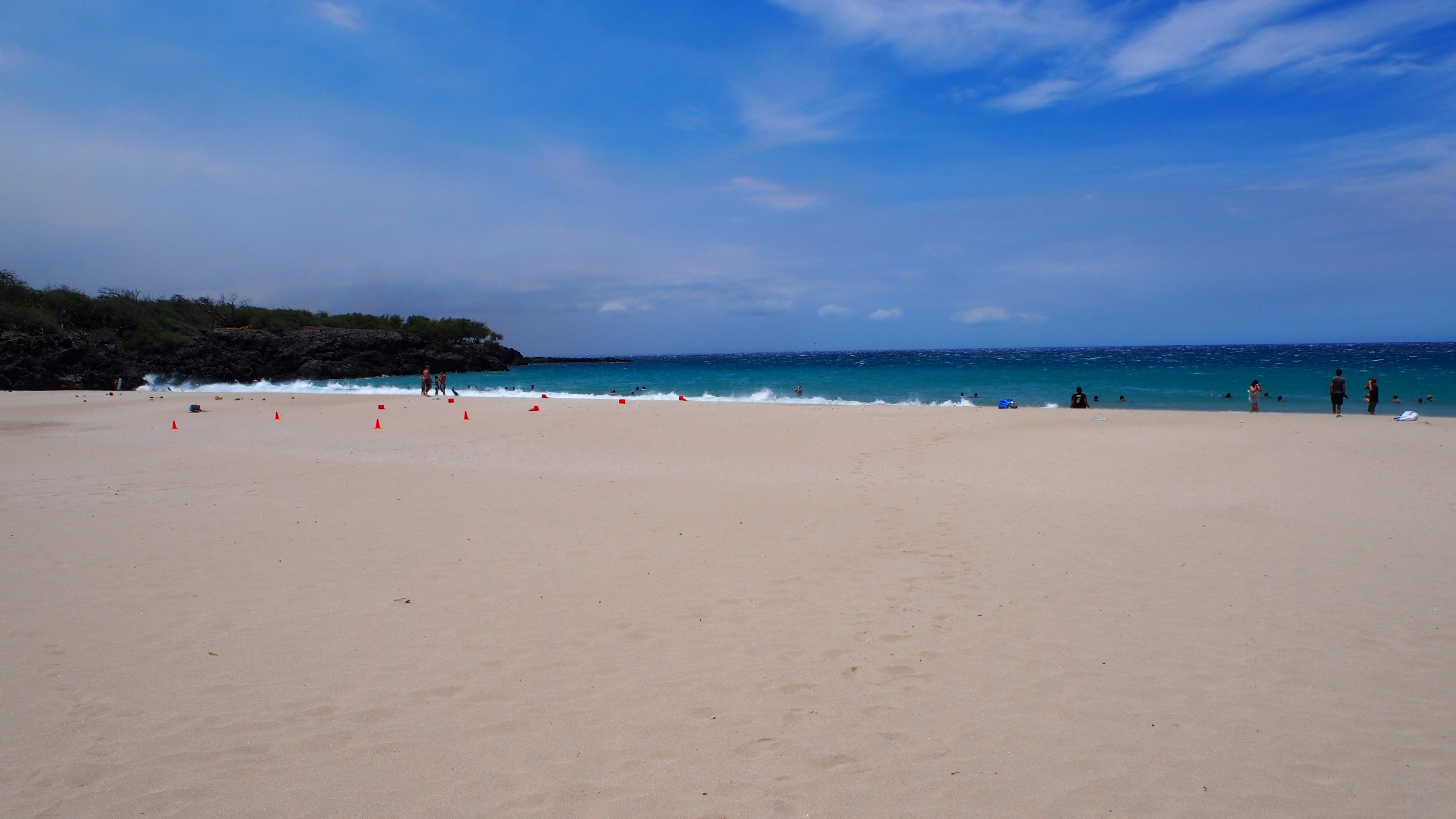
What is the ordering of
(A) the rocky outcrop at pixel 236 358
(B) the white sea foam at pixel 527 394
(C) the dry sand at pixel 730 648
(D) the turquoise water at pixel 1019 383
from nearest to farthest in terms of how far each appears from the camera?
(C) the dry sand at pixel 730 648
(B) the white sea foam at pixel 527 394
(D) the turquoise water at pixel 1019 383
(A) the rocky outcrop at pixel 236 358

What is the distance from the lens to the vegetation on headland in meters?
60.6

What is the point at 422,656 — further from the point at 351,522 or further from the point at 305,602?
the point at 351,522

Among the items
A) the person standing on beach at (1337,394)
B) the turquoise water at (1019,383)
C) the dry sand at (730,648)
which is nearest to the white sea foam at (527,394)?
the turquoise water at (1019,383)

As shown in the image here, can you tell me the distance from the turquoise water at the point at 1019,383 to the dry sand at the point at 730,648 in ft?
81.2

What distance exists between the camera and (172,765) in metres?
3.61

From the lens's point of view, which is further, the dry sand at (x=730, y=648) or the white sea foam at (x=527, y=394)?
the white sea foam at (x=527, y=394)

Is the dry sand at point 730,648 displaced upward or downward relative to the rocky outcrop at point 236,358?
downward

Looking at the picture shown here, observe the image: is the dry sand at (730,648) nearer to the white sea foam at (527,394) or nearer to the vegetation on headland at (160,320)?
the white sea foam at (527,394)

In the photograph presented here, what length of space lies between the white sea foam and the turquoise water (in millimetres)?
317

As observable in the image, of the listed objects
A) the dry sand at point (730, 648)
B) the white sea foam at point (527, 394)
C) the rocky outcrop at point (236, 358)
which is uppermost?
the rocky outcrop at point (236, 358)

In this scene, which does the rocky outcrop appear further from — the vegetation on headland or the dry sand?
the dry sand

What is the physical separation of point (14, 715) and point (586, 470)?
31.0 ft

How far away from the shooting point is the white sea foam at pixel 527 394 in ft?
110

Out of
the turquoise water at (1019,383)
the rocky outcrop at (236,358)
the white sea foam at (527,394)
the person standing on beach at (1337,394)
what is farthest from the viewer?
the rocky outcrop at (236,358)
